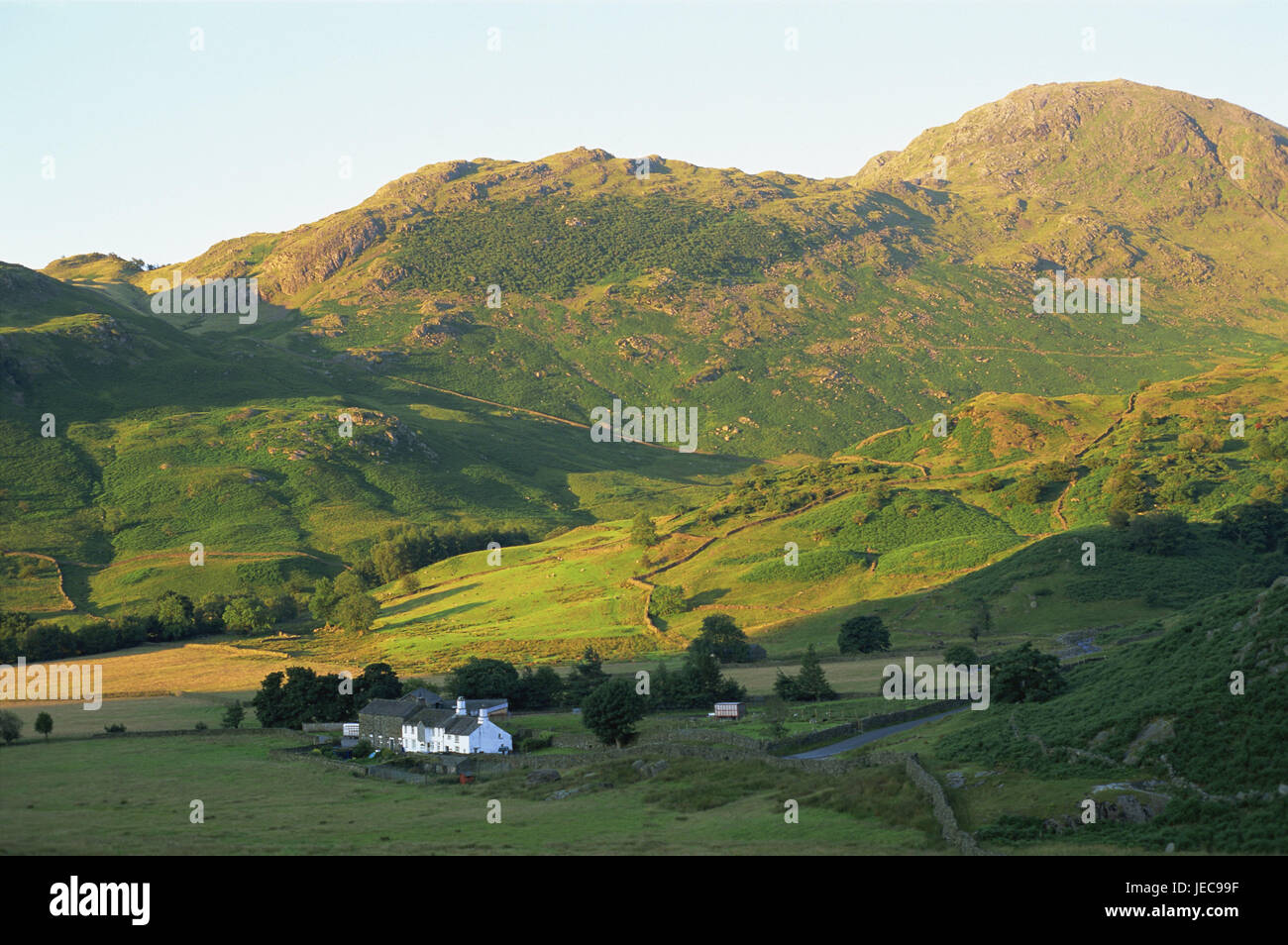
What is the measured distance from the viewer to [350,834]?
48.4m

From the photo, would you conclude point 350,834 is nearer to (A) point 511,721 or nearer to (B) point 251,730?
(A) point 511,721

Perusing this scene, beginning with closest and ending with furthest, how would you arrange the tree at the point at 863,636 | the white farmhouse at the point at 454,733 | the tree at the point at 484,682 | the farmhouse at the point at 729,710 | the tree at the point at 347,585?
1. the white farmhouse at the point at 454,733
2. the farmhouse at the point at 729,710
3. the tree at the point at 484,682
4. the tree at the point at 863,636
5. the tree at the point at 347,585

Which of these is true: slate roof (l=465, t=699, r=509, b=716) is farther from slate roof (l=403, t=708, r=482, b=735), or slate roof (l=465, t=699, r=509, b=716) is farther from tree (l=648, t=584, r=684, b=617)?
tree (l=648, t=584, r=684, b=617)

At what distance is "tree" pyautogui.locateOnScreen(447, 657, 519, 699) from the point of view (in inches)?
3568

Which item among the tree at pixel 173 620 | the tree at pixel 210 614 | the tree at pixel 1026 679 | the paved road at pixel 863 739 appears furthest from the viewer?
the tree at pixel 210 614

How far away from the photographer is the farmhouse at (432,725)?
75.5 m

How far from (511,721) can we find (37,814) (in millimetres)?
35990

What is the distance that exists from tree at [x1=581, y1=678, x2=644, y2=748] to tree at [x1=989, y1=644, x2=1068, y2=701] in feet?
71.2

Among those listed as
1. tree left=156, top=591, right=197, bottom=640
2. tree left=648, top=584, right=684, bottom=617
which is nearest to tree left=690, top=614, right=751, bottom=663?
tree left=648, top=584, right=684, bottom=617

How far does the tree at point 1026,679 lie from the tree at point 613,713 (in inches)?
854

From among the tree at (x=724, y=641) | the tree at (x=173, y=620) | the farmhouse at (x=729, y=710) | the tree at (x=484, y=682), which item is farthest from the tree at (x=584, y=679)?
the tree at (x=173, y=620)

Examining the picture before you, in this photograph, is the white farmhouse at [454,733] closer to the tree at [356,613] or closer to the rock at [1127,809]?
the rock at [1127,809]

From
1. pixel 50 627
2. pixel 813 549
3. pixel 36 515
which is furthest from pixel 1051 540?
pixel 36 515

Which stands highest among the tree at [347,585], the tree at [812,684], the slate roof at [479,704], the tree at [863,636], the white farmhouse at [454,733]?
the tree at [347,585]
